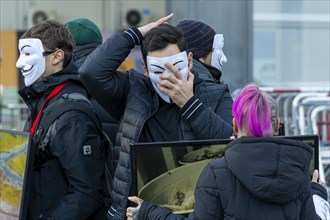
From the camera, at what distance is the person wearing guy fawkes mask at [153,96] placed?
3312 mm

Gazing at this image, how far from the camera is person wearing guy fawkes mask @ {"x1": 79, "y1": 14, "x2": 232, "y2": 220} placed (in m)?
3.31

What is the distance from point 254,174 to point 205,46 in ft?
4.81

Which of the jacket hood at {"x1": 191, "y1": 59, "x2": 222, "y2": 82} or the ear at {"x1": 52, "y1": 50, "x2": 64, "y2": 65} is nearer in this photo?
the jacket hood at {"x1": 191, "y1": 59, "x2": 222, "y2": 82}

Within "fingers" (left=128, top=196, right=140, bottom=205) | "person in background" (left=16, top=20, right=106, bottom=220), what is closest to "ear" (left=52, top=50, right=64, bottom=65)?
"person in background" (left=16, top=20, right=106, bottom=220)

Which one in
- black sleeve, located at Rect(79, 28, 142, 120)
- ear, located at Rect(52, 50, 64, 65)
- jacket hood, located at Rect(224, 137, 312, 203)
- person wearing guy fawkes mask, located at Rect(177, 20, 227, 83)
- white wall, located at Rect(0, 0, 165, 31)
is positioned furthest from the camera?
white wall, located at Rect(0, 0, 165, 31)

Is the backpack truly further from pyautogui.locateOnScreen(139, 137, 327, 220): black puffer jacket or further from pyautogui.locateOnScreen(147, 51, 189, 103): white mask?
pyautogui.locateOnScreen(139, 137, 327, 220): black puffer jacket

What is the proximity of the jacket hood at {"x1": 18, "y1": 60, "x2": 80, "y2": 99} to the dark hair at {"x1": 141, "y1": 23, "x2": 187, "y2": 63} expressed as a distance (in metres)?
0.51

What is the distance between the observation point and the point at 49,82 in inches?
146

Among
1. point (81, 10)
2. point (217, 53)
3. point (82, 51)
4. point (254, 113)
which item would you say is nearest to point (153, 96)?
point (254, 113)

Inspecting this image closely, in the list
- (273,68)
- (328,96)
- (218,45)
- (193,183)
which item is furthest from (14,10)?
(193,183)

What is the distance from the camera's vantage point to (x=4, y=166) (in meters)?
3.70

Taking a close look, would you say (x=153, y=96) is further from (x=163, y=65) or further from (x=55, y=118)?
(x=55, y=118)

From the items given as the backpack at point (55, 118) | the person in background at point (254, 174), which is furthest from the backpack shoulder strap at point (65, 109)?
the person in background at point (254, 174)

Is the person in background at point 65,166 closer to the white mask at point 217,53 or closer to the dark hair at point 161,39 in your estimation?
the dark hair at point 161,39
